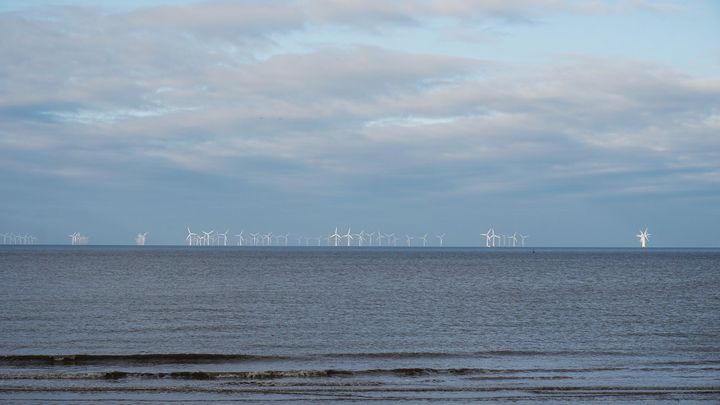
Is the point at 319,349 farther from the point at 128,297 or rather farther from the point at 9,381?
the point at 128,297

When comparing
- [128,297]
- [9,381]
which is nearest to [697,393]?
[9,381]

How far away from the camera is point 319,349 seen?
1811 inches

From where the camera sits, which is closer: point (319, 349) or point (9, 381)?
point (9, 381)

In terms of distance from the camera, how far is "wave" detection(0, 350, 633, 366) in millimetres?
40219

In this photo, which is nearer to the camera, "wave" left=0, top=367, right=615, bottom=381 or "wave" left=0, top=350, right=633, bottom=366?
"wave" left=0, top=367, right=615, bottom=381

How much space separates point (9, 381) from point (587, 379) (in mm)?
24653

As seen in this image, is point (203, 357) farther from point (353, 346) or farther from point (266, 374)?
point (353, 346)

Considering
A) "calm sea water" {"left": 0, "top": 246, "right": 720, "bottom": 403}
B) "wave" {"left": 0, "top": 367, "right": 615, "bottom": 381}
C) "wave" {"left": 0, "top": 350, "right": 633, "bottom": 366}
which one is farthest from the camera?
"wave" {"left": 0, "top": 350, "right": 633, "bottom": 366}

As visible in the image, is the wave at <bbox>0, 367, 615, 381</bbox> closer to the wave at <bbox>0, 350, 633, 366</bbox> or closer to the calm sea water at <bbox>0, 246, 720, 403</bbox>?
the calm sea water at <bbox>0, 246, 720, 403</bbox>

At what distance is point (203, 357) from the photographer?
42.4 metres

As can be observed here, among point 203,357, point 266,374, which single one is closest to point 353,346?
point 203,357

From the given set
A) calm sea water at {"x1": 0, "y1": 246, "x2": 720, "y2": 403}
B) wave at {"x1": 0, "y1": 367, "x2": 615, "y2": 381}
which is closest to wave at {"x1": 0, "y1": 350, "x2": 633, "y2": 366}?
calm sea water at {"x1": 0, "y1": 246, "x2": 720, "y2": 403}

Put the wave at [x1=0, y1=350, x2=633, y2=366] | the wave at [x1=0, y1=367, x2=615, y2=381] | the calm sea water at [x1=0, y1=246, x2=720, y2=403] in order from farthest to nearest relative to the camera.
Result: the wave at [x1=0, y1=350, x2=633, y2=366] < the wave at [x1=0, y1=367, x2=615, y2=381] < the calm sea water at [x1=0, y1=246, x2=720, y2=403]

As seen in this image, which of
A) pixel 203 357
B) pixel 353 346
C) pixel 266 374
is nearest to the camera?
pixel 266 374
